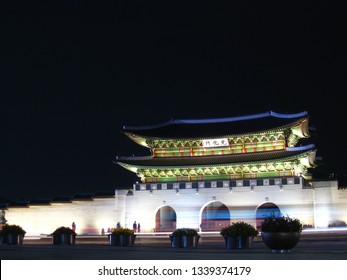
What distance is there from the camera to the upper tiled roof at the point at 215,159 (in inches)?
1719

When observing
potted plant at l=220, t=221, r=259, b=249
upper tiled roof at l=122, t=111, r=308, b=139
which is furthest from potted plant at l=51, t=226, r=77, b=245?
upper tiled roof at l=122, t=111, r=308, b=139

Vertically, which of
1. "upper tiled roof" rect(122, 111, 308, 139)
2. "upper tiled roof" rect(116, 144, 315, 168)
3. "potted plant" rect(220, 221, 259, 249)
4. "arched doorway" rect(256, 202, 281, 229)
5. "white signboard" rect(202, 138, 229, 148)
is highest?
Result: "upper tiled roof" rect(122, 111, 308, 139)

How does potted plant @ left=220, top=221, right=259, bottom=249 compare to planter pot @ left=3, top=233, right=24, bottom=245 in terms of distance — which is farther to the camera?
planter pot @ left=3, top=233, right=24, bottom=245

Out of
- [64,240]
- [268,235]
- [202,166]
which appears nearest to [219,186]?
[202,166]

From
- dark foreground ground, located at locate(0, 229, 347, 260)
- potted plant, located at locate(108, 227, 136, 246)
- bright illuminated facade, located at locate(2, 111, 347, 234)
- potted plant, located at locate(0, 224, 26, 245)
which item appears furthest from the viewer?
bright illuminated facade, located at locate(2, 111, 347, 234)

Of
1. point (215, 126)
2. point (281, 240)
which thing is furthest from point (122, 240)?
point (215, 126)

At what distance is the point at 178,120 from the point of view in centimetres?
5362

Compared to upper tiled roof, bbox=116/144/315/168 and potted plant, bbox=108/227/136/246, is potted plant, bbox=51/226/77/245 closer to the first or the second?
potted plant, bbox=108/227/136/246

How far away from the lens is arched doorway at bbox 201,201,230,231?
45.7 metres

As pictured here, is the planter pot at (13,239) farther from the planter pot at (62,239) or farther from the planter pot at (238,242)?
the planter pot at (238,242)

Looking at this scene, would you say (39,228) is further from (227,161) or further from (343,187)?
(343,187)

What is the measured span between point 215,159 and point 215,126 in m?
5.22

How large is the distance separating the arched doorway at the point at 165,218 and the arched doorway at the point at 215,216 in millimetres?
3227

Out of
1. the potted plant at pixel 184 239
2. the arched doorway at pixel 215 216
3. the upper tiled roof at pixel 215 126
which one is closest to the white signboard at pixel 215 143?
the upper tiled roof at pixel 215 126
